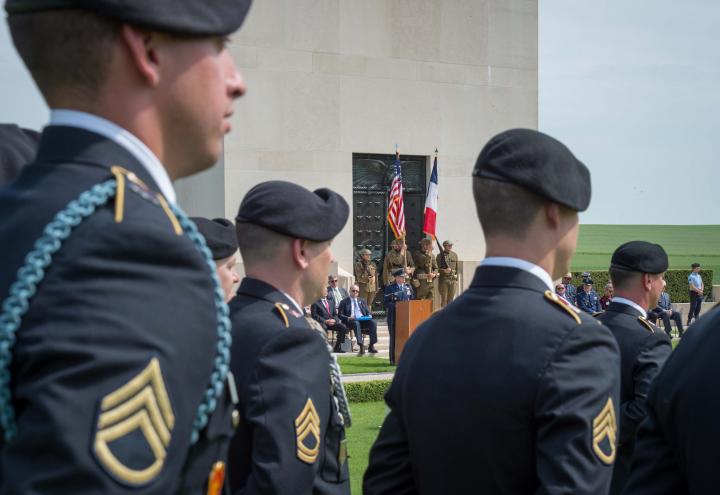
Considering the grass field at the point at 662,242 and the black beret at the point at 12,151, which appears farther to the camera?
the grass field at the point at 662,242

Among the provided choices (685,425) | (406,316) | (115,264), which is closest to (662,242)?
(406,316)

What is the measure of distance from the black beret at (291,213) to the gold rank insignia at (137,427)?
88.5 inches

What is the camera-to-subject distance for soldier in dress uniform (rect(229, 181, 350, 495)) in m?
3.13

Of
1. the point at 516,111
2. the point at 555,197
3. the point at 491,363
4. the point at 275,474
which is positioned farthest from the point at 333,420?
the point at 516,111

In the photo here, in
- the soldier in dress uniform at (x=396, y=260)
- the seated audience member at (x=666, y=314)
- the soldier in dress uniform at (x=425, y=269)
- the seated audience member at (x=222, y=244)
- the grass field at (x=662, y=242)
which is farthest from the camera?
the grass field at (x=662, y=242)

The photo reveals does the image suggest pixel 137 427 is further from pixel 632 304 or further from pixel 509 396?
pixel 632 304

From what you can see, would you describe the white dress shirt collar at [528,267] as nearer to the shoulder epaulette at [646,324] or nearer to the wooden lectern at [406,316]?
the shoulder epaulette at [646,324]

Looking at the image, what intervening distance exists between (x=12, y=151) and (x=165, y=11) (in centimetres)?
98

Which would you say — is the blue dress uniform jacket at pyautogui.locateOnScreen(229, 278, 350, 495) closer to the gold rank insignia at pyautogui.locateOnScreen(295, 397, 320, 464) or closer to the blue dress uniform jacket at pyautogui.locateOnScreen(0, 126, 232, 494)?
the gold rank insignia at pyautogui.locateOnScreen(295, 397, 320, 464)

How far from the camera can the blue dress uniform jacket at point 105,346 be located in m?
1.25

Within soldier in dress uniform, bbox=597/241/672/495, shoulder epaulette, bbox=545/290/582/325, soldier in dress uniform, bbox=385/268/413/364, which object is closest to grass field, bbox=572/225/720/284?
soldier in dress uniform, bbox=385/268/413/364

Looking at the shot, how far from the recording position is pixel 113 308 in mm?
1294

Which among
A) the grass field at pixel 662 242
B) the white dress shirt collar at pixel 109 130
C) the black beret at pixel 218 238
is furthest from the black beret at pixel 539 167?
the grass field at pixel 662 242

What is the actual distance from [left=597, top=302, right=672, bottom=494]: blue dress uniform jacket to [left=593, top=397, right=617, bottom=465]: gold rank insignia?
2794 mm
